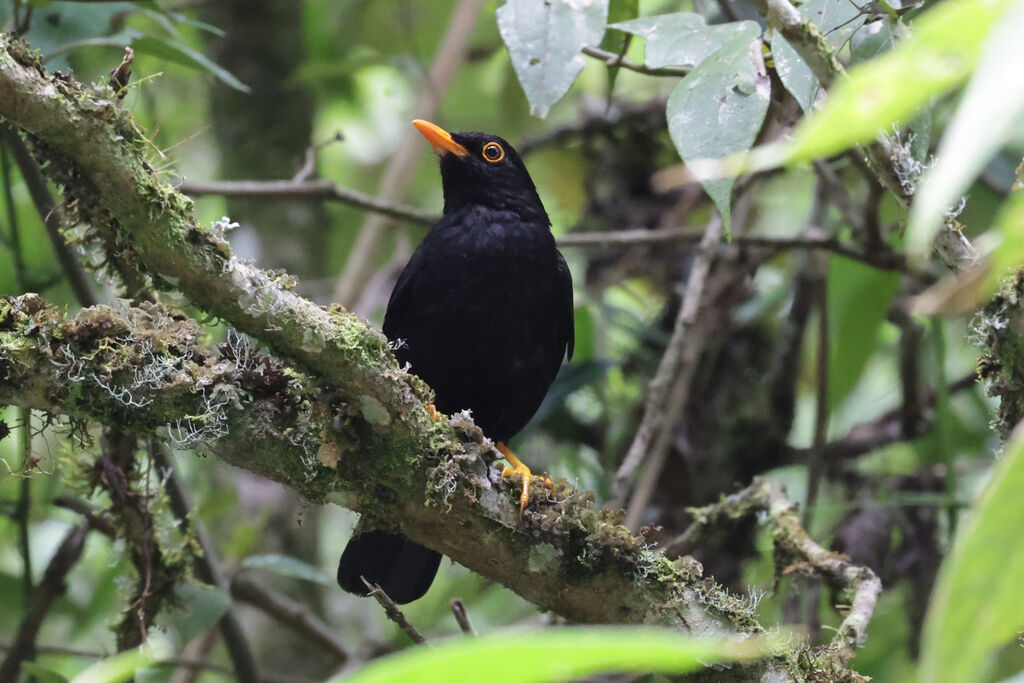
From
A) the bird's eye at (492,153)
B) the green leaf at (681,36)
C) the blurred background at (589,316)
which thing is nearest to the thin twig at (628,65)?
the blurred background at (589,316)

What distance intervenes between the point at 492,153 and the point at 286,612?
2.28m

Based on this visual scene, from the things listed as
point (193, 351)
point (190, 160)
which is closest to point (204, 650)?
point (193, 351)

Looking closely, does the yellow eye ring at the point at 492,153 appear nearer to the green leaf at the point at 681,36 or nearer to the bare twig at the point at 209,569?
the green leaf at the point at 681,36

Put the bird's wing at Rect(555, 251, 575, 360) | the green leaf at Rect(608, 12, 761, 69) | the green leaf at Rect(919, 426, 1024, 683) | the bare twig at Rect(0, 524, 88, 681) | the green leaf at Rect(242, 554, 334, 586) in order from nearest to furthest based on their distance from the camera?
the green leaf at Rect(919, 426, 1024, 683) < the green leaf at Rect(608, 12, 761, 69) < the bare twig at Rect(0, 524, 88, 681) < the green leaf at Rect(242, 554, 334, 586) < the bird's wing at Rect(555, 251, 575, 360)

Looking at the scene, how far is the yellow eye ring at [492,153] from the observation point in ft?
14.4

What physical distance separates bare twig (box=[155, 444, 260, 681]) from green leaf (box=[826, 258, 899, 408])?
272 cm

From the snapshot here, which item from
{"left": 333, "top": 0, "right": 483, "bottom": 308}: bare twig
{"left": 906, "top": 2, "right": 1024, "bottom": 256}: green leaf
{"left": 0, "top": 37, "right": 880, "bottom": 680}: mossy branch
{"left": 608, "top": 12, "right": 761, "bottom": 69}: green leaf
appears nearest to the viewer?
{"left": 906, "top": 2, "right": 1024, "bottom": 256}: green leaf

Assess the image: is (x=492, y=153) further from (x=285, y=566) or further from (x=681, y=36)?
(x=285, y=566)

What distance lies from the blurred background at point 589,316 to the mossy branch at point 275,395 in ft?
1.15

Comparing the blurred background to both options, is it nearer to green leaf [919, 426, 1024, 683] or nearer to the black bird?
the black bird

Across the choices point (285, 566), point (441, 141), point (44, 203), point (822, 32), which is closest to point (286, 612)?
point (285, 566)

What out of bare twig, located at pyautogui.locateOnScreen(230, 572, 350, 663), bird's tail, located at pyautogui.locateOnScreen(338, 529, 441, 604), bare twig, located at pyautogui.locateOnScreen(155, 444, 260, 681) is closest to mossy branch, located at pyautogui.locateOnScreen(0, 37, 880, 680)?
bird's tail, located at pyautogui.locateOnScreen(338, 529, 441, 604)

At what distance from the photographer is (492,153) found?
14.4 feet

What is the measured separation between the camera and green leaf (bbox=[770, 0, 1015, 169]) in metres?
0.71
